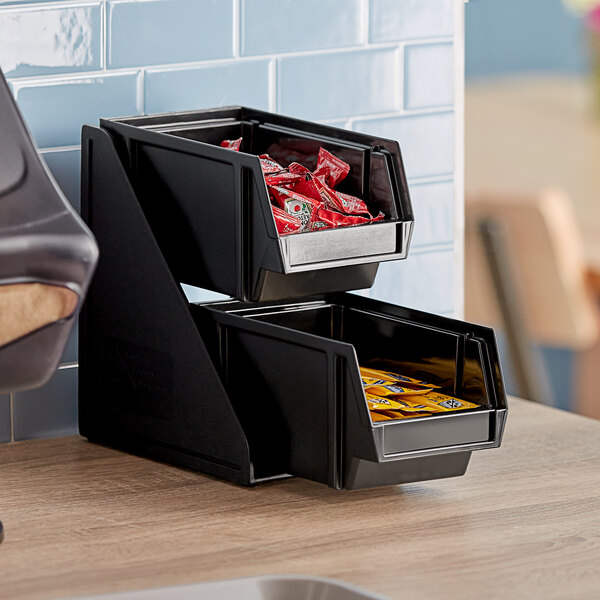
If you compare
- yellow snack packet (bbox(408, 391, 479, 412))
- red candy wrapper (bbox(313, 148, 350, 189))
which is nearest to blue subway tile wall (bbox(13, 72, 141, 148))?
red candy wrapper (bbox(313, 148, 350, 189))

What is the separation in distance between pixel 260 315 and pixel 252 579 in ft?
1.22

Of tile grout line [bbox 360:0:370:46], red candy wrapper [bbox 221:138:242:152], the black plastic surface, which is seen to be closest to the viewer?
the black plastic surface

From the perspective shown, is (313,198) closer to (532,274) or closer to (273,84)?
(273,84)

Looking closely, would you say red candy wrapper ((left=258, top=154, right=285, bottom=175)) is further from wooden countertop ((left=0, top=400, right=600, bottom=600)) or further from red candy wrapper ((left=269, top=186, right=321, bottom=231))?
wooden countertop ((left=0, top=400, right=600, bottom=600))

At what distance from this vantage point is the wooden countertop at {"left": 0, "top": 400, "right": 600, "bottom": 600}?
103cm

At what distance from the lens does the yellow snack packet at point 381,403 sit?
3.95ft

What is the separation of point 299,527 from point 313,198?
0.34m

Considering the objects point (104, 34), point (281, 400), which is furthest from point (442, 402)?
point (104, 34)

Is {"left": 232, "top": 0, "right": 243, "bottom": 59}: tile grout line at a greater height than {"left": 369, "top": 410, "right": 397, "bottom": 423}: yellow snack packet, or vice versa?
{"left": 232, "top": 0, "right": 243, "bottom": 59}: tile grout line

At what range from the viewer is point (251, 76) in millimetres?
1539

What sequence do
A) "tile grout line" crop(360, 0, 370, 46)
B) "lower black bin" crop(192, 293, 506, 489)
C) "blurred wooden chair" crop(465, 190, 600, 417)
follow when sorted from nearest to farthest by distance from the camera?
"lower black bin" crop(192, 293, 506, 489), "tile grout line" crop(360, 0, 370, 46), "blurred wooden chair" crop(465, 190, 600, 417)

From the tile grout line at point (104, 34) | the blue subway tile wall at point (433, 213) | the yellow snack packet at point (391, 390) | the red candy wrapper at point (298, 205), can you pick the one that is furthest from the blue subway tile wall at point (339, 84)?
the yellow snack packet at point (391, 390)

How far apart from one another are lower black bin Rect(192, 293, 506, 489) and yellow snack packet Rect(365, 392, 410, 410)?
0.04m

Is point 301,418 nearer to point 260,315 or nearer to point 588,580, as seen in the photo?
point 260,315
